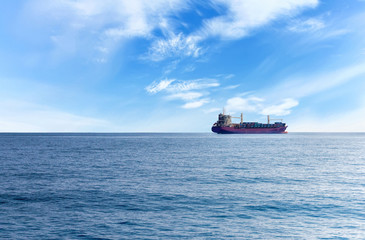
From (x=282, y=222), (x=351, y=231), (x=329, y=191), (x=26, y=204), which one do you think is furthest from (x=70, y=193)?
(x=329, y=191)

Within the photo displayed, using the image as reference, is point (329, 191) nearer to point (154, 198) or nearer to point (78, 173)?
point (154, 198)

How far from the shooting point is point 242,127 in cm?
19350

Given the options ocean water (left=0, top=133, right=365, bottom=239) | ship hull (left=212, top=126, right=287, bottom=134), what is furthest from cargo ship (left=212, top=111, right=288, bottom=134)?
ocean water (left=0, top=133, right=365, bottom=239)

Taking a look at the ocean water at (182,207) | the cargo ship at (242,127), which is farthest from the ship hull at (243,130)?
the ocean water at (182,207)

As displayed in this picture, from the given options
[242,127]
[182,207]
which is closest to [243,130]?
[242,127]

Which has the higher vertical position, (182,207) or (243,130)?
(243,130)

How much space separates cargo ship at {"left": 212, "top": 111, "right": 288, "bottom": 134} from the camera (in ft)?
621

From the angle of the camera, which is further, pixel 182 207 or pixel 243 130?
pixel 243 130

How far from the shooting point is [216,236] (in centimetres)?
1262

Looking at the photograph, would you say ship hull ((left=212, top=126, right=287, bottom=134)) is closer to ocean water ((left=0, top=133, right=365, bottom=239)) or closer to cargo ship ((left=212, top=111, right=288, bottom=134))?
cargo ship ((left=212, top=111, right=288, bottom=134))

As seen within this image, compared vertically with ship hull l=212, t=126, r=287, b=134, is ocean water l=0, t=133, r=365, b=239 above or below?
below

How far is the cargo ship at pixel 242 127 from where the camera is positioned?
189 meters

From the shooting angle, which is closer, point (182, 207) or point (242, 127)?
point (182, 207)

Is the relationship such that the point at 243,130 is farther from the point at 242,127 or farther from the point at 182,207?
the point at 182,207
